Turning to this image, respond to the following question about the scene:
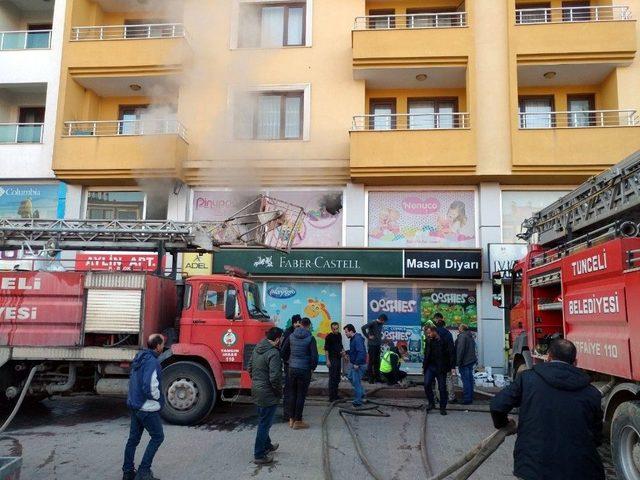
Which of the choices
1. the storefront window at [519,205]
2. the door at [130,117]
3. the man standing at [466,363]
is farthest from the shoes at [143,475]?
the door at [130,117]

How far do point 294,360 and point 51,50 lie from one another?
12370 mm

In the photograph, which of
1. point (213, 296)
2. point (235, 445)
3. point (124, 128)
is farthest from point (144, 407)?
A: point (124, 128)

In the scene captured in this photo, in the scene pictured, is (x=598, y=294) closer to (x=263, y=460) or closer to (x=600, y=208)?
(x=600, y=208)

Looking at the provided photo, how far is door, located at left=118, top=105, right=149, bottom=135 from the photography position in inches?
594

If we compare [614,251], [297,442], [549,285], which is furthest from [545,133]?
[297,442]

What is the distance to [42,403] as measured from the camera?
32.1 ft

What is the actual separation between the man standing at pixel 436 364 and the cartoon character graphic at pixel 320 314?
184 inches

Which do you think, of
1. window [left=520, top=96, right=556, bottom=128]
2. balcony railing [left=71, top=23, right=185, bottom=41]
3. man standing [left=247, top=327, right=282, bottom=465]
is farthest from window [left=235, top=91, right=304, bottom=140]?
man standing [left=247, top=327, right=282, bottom=465]

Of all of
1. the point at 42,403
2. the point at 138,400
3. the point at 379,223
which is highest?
the point at 379,223

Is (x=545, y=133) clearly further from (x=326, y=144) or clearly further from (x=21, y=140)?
(x=21, y=140)

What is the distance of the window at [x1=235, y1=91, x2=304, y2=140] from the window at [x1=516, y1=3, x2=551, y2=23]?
6.29m

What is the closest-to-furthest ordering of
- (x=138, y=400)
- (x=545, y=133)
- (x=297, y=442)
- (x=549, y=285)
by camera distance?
(x=138, y=400), (x=297, y=442), (x=549, y=285), (x=545, y=133)

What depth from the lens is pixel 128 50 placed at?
14.2 meters

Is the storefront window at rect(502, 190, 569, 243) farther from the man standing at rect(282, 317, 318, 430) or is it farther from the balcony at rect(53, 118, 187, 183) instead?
the balcony at rect(53, 118, 187, 183)
